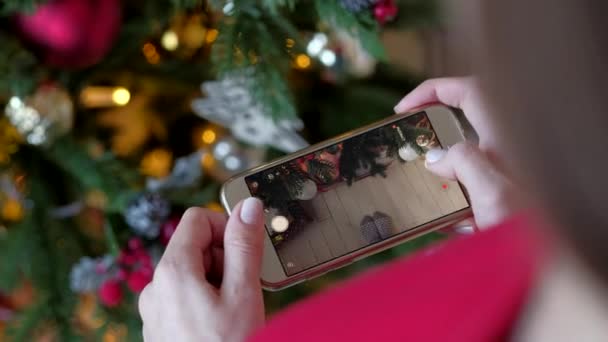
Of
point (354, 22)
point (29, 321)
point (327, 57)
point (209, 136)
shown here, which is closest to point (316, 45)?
point (327, 57)

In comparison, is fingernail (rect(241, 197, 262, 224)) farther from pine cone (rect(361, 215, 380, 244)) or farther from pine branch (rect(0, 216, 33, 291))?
pine branch (rect(0, 216, 33, 291))

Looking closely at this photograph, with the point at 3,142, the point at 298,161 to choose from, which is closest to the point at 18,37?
the point at 3,142

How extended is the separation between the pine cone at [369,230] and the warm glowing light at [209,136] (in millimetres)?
332

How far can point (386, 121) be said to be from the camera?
55 centimetres

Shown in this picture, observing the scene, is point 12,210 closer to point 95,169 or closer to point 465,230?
point 95,169

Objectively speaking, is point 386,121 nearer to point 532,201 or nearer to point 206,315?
point 206,315

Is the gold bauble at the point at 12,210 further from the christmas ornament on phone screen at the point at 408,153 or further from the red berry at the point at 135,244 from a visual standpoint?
the christmas ornament on phone screen at the point at 408,153

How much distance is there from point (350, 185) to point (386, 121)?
0.07 m

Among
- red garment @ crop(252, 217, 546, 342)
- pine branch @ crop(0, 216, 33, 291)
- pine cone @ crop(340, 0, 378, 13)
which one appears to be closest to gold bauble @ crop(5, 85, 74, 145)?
pine branch @ crop(0, 216, 33, 291)

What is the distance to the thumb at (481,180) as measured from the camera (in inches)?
17.3

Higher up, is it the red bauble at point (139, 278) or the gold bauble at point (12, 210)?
the gold bauble at point (12, 210)

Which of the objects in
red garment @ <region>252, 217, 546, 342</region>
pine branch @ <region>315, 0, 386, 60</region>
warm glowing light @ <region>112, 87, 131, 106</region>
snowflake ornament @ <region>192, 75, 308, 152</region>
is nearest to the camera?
red garment @ <region>252, 217, 546, 342</region>

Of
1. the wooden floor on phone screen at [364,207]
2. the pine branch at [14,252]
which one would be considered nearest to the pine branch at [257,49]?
Answer: the wooden floor on phone screen at [364,207]

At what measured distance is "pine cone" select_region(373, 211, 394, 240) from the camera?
1.72 feet
